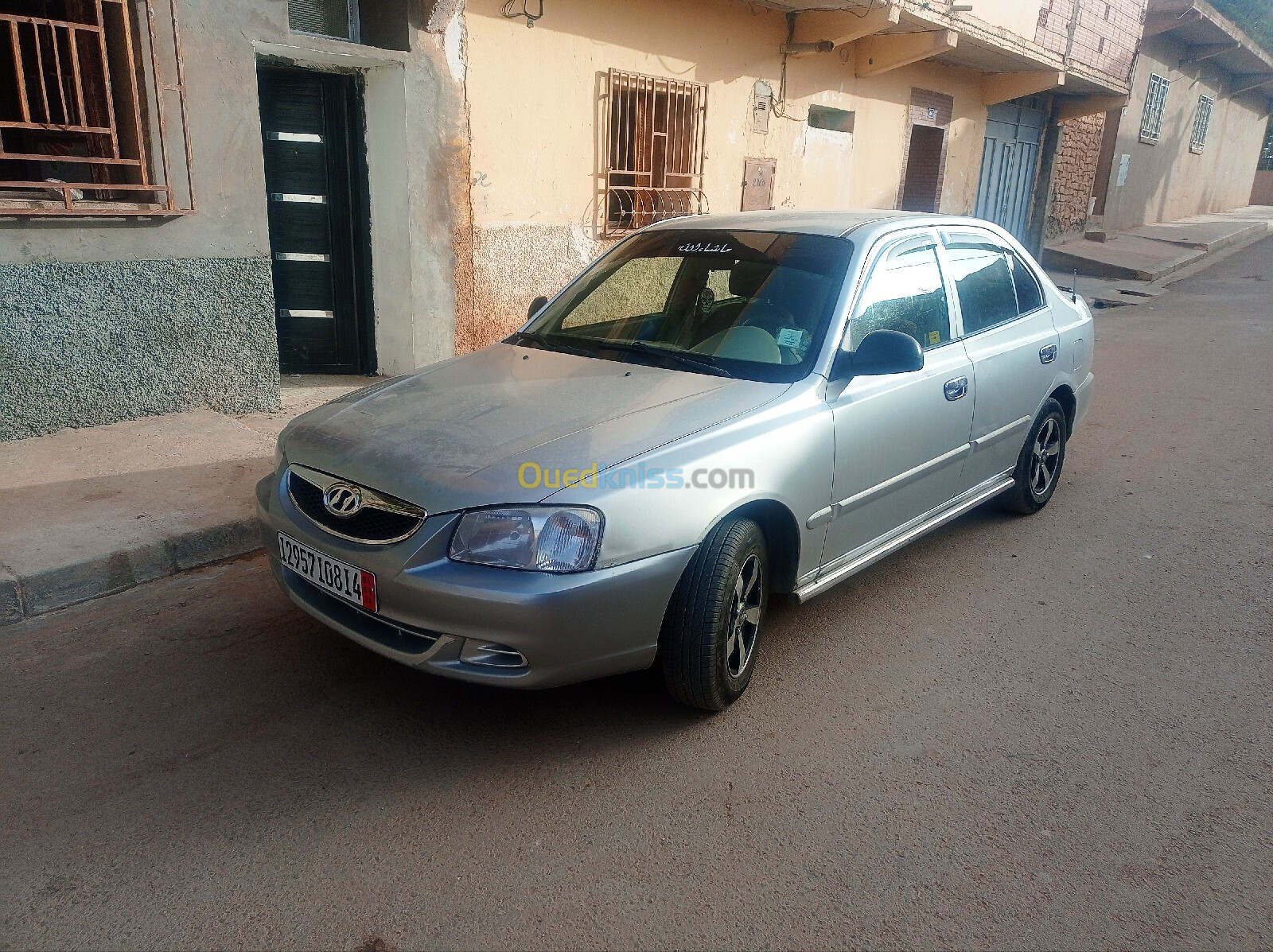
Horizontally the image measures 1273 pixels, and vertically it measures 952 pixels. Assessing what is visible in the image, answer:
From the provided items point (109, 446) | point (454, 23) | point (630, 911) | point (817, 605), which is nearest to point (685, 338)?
point (817, 605)

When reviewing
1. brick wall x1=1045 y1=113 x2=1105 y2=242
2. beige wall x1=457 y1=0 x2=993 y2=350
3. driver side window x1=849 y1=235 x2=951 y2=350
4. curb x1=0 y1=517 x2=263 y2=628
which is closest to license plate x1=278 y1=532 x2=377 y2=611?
curb x1=0 y1=517 x2=263 y2=628

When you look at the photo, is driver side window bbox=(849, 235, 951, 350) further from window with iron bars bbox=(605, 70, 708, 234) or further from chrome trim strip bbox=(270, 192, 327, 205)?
window with iron bars bbox=(605, 70, 708, 234)

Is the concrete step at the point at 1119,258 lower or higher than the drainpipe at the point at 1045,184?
lower

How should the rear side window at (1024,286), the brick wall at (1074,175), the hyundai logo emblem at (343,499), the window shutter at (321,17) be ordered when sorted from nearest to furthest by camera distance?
the hyundai logo emblem at (343,499)
the rear side window at (1024,286)
the window shutter at (321,17)
the brick wall at (1074,175)

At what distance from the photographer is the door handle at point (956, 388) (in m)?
3.91

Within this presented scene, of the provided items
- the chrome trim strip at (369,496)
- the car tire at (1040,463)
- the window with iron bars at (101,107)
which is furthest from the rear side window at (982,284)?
the window with iron bars at (101,107)

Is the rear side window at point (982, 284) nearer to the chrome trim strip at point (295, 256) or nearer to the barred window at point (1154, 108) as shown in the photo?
the chrome trim strip at point (295, 256)

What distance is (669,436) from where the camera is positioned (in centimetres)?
290

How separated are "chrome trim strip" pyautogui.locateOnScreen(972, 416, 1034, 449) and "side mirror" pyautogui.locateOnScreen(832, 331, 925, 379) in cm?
109

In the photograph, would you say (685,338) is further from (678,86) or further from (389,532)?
(678,86)

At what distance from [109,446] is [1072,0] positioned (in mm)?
15082

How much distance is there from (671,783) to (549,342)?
1954 millimetres

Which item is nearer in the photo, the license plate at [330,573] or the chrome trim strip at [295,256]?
the license plate at [330,573]

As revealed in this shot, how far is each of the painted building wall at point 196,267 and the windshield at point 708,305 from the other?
2632mm
